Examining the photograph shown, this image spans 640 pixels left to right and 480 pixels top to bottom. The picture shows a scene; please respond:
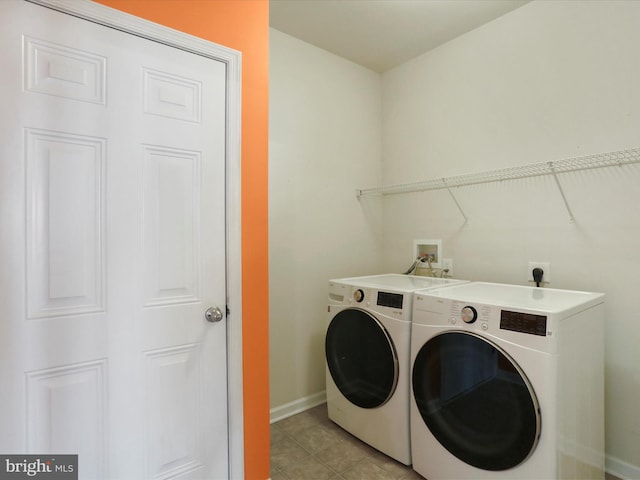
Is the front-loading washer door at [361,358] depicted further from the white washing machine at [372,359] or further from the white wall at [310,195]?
the white wall at [310,195]

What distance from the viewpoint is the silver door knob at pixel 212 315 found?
4.57ft

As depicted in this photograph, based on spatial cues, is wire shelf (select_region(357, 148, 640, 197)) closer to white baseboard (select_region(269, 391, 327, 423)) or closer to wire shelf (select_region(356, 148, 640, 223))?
wire shelf (select_region(356, 148, 640, 223))

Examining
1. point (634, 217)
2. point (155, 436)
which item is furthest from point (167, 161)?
point (634, 217)

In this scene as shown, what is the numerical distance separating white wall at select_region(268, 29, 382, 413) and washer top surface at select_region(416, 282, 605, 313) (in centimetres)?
94

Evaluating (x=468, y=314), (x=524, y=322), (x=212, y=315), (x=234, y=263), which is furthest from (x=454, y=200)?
(x=212, y=315)

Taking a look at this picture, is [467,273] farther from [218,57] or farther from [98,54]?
[98,54]

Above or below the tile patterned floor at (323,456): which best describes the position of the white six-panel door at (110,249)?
above

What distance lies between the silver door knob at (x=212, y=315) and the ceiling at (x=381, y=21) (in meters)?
1.76

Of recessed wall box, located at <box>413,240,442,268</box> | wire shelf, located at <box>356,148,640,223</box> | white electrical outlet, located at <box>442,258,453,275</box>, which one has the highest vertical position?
wire shelf, located at <box>356,148,640,223</box>

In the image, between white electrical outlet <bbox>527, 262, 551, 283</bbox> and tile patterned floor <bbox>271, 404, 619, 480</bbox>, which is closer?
tile patterned floor <bbox>271, 404, 619, 480</bbox>

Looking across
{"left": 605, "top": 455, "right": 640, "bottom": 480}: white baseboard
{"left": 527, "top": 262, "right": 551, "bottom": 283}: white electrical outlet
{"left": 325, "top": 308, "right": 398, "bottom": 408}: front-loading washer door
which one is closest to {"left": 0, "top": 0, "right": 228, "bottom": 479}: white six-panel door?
{"left": 325, "top": 308, "right": 398, "bottom": 408}: front-loading washer door

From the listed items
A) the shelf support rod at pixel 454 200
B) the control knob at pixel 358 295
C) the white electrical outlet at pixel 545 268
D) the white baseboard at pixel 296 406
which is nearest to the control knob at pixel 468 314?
the control knob at pixel 358 295

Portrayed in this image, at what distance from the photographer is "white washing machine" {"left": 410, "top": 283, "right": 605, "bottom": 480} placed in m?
1.25

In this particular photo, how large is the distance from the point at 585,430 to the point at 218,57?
217 cm
